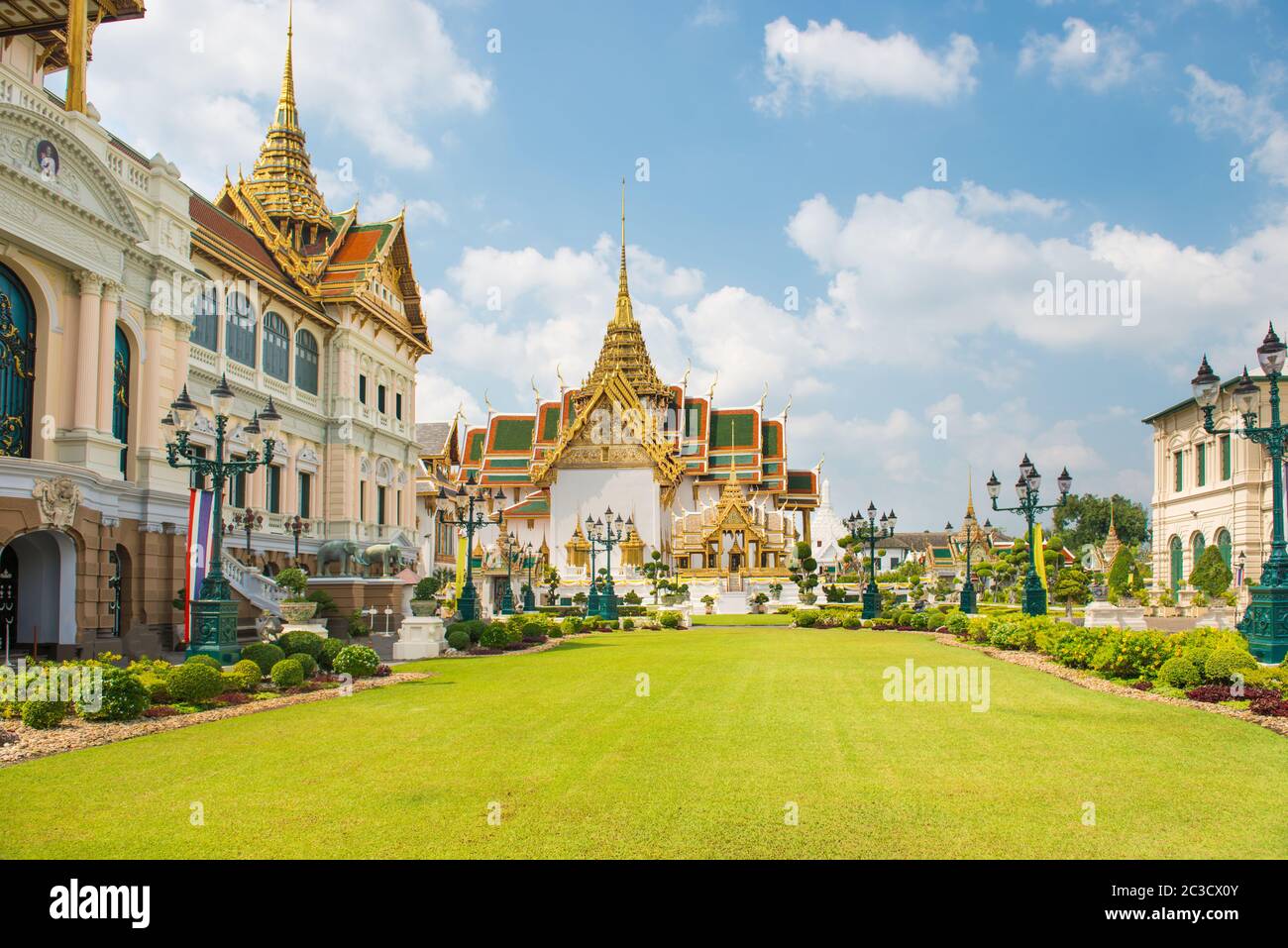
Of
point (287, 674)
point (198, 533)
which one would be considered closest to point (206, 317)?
point (198, 533)

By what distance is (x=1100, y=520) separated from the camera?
102812 mm

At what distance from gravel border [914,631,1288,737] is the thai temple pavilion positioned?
36.1m

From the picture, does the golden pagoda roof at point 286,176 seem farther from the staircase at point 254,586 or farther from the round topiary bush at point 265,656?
the round topiary bush at point 265,656

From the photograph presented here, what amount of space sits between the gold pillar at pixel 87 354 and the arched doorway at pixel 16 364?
0.82 meters

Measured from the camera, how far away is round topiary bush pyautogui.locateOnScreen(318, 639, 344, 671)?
1612 cm

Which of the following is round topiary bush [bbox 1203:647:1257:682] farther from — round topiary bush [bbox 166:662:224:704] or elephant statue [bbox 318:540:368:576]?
elephant statue [bbox 318:540:368:576]

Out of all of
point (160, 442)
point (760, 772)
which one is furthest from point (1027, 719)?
point (160, 442)

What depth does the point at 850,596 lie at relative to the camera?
5006cm

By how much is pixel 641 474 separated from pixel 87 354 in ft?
159

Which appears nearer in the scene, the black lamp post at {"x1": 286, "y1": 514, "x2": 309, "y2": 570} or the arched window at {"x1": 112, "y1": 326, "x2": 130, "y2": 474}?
the arched window at {"x1": 112, "y1": 326, "x2": 130, "y2": 474}

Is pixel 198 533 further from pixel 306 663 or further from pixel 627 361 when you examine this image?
pixel 627 361

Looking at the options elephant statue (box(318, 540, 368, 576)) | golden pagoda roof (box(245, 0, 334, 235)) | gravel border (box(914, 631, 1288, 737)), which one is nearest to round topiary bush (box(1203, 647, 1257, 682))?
gravel border (box(914, 631, 1288, 737))

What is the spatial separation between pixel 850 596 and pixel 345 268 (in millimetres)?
29755
